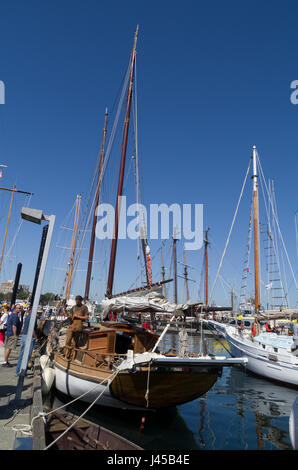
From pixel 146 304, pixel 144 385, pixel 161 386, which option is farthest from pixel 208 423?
pixel 146 304

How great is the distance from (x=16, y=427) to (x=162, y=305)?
5.48 meters

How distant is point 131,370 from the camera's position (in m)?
7.95

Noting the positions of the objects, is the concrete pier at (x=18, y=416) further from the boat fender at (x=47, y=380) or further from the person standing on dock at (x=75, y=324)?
the person standing on dock at (x=75, y=324)

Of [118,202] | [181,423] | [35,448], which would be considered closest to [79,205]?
[118,202]

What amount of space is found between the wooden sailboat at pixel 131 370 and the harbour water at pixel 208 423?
1.74 ft

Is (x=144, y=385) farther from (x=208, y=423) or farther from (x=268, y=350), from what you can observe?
(x=268, y=350)

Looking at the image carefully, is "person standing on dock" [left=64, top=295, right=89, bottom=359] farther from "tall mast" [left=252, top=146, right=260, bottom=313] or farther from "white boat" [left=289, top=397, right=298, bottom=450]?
"tall mast" [left=252, top=146, right=260, bottom=313]

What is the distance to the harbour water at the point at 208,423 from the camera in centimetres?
816

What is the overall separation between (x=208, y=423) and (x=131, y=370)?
4.16 metres

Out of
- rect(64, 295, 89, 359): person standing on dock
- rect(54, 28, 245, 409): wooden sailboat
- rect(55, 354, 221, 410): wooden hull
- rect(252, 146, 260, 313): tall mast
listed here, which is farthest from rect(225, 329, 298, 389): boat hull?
rect(64, 295, 89, 359): person standing on dock

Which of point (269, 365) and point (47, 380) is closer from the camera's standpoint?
point (47, 380)

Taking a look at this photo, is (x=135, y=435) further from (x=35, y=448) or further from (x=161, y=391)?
(x=35, y=448)

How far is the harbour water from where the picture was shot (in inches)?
321

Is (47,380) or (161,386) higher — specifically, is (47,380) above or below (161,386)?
below
